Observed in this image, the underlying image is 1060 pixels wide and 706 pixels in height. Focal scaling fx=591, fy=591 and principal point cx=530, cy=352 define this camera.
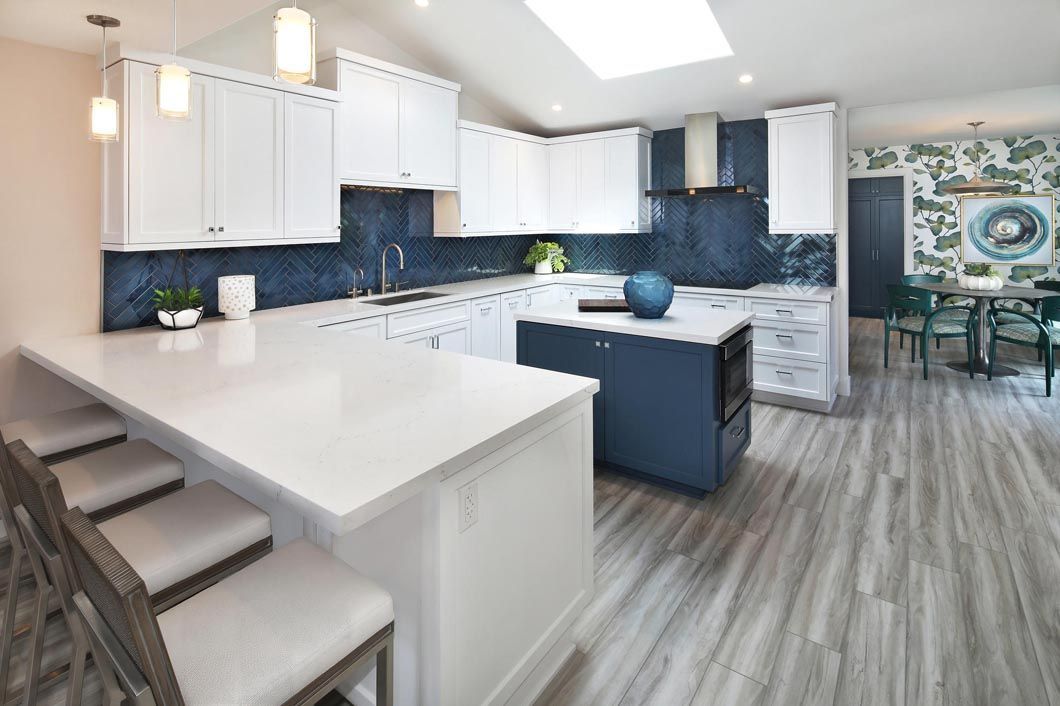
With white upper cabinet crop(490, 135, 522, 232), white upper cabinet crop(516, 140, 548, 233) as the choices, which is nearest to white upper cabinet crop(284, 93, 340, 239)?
white upper cabinet crop(490, 135, 522, 232)

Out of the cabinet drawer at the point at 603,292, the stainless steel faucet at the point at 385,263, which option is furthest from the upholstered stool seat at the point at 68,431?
the cabinet drawer at the point at 603,292

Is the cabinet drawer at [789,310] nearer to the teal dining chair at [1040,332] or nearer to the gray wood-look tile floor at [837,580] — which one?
the gray wood-look tile floor at [837,580]

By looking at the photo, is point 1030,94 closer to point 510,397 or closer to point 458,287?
point 458,287

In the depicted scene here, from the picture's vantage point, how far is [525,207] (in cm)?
578

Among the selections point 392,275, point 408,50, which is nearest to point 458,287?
point 392,275

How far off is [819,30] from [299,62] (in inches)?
141

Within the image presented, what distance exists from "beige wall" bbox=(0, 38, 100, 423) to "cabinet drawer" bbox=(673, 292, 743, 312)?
414 centimetres

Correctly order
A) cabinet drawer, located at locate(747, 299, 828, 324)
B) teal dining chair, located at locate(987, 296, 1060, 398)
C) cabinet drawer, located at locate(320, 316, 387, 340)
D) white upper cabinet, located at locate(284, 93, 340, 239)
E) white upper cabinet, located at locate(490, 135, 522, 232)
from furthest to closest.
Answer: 1. white upper cabinet, located at locate(490, 135, 522, 232)
2. teal dining chair, located at locate(987, 296, 1060, 398)
3. cabinet drawer, located at locate(747, 299, 828, 324)
4. cabinet drawer, located at locate(320, 316, 387, 340)
5. white upper cabinet, located at locate(284, 93, 340, 239)

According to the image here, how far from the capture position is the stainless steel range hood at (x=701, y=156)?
518 cm

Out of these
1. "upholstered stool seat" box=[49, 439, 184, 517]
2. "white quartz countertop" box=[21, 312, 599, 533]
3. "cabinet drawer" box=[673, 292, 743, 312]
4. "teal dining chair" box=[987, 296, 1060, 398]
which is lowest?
"upholstered stool seat" box=[49, 439, 184, 517]

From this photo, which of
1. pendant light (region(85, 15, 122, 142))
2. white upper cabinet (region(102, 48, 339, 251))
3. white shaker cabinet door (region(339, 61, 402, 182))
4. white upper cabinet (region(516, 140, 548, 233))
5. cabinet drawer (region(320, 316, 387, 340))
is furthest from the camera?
white upper cabinet (region(516, 140, 548, 233))

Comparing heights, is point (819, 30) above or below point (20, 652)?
above

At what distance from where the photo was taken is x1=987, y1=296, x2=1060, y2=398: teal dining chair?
507 centimetres

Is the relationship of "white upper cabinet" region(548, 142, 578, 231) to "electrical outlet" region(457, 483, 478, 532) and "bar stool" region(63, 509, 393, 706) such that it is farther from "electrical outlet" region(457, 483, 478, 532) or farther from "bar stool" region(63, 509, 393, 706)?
"bar stool" region(63, 509, 393, 706)
